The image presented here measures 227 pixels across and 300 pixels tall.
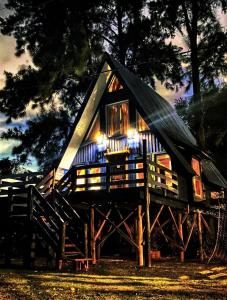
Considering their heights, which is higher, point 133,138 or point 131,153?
point 133,138

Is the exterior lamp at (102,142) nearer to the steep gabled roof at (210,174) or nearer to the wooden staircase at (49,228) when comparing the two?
the steep gabled roof at (210,174)

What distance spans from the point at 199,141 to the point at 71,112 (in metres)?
13.2

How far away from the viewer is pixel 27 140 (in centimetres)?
3397

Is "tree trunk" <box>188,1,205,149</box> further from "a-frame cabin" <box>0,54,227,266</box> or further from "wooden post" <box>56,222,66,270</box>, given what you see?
"wooden post" <box>56,222,66,270</box>

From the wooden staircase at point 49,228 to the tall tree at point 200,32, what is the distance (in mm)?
18431

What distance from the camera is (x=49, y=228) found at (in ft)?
42.4

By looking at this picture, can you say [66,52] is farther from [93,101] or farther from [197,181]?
[197,181]

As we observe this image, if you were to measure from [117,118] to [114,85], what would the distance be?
1784 millimetres

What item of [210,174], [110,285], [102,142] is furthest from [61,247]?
[210,174]

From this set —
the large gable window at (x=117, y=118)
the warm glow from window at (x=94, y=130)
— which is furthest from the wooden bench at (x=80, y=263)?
the warm glow from window at (x=94, y=130)

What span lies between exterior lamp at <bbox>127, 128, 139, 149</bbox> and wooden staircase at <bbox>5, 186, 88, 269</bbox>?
19.0ft

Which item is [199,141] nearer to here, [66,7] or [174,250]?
[174,250]

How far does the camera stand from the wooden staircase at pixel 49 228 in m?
12.5

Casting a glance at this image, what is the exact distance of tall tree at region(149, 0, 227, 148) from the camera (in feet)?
101
